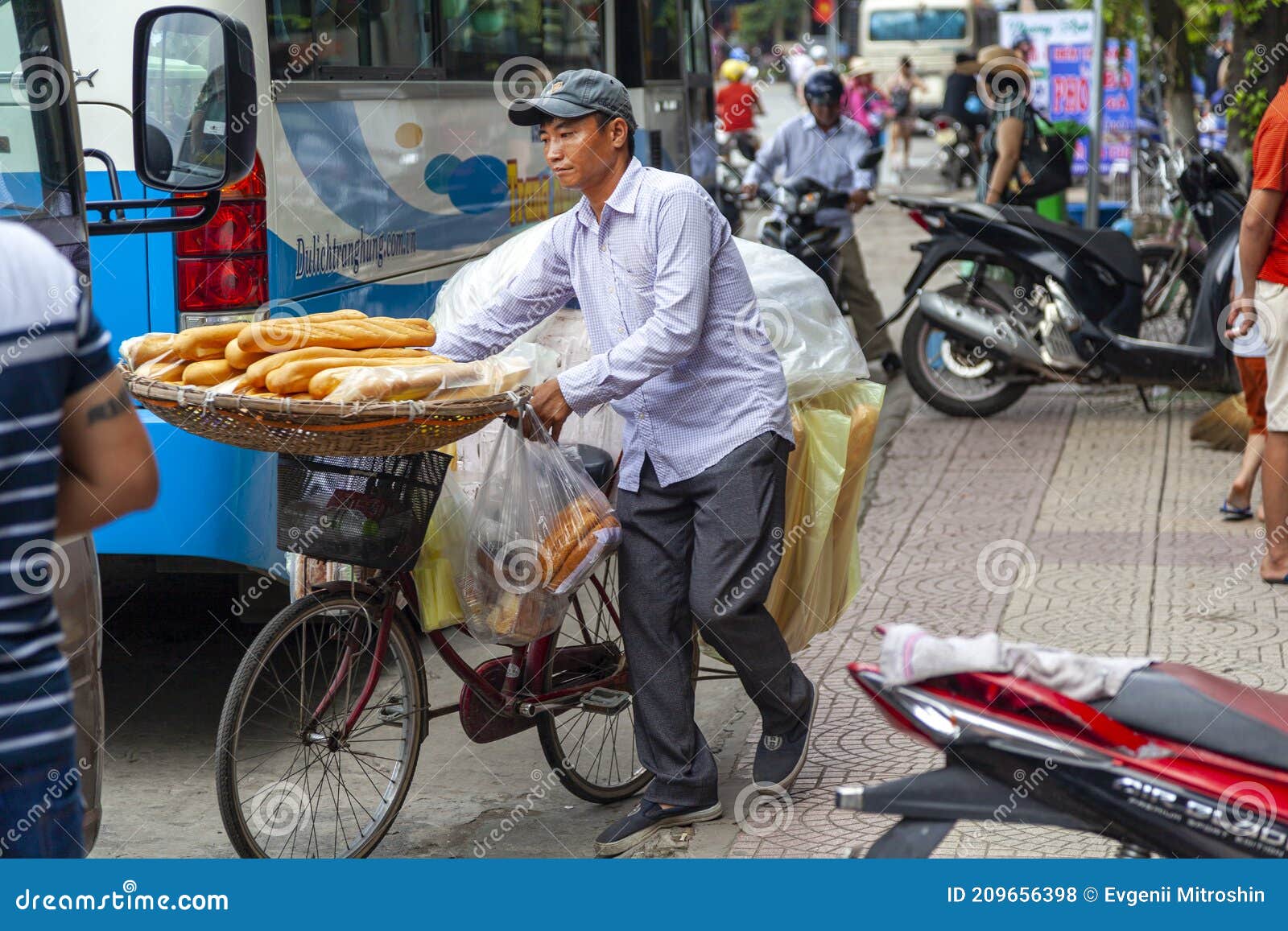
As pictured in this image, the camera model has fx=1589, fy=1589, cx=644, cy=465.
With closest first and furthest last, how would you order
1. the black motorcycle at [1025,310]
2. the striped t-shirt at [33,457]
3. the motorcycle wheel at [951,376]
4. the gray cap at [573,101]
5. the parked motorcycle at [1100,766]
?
the striped t-shirt at [33,457], the parked motorcycle at [1100,766], the gray cap at [573,101], the black motorcycle at [1025,310], the motorcycle wheel at [951,376]

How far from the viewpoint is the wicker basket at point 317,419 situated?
3027mm

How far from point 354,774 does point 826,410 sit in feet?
4.97

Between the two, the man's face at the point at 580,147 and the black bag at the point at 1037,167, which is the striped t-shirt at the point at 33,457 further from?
the black bag at the point at 1037,167

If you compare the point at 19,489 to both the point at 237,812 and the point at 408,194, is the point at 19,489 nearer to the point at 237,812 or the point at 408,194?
the point at 237,812

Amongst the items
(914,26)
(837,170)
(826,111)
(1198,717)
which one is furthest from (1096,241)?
(914,26)

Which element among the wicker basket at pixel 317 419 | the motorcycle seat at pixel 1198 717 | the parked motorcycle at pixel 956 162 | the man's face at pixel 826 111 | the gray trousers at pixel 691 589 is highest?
the man's face at pixel 826 111

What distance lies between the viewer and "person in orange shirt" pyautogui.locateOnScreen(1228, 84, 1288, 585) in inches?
209

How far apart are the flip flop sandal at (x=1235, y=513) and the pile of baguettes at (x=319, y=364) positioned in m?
4.25

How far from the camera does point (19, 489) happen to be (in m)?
1.99

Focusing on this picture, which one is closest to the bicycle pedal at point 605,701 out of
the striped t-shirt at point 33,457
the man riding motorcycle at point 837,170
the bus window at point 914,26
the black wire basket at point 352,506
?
the black wire basket at point 352,506

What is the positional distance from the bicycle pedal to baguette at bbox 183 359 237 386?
49.6 inches

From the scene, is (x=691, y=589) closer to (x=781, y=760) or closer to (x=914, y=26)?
(x=781, y=760)

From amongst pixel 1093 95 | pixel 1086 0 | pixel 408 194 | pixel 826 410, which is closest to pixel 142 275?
pixel 408 194

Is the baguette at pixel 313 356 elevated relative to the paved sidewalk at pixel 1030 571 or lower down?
elevated
